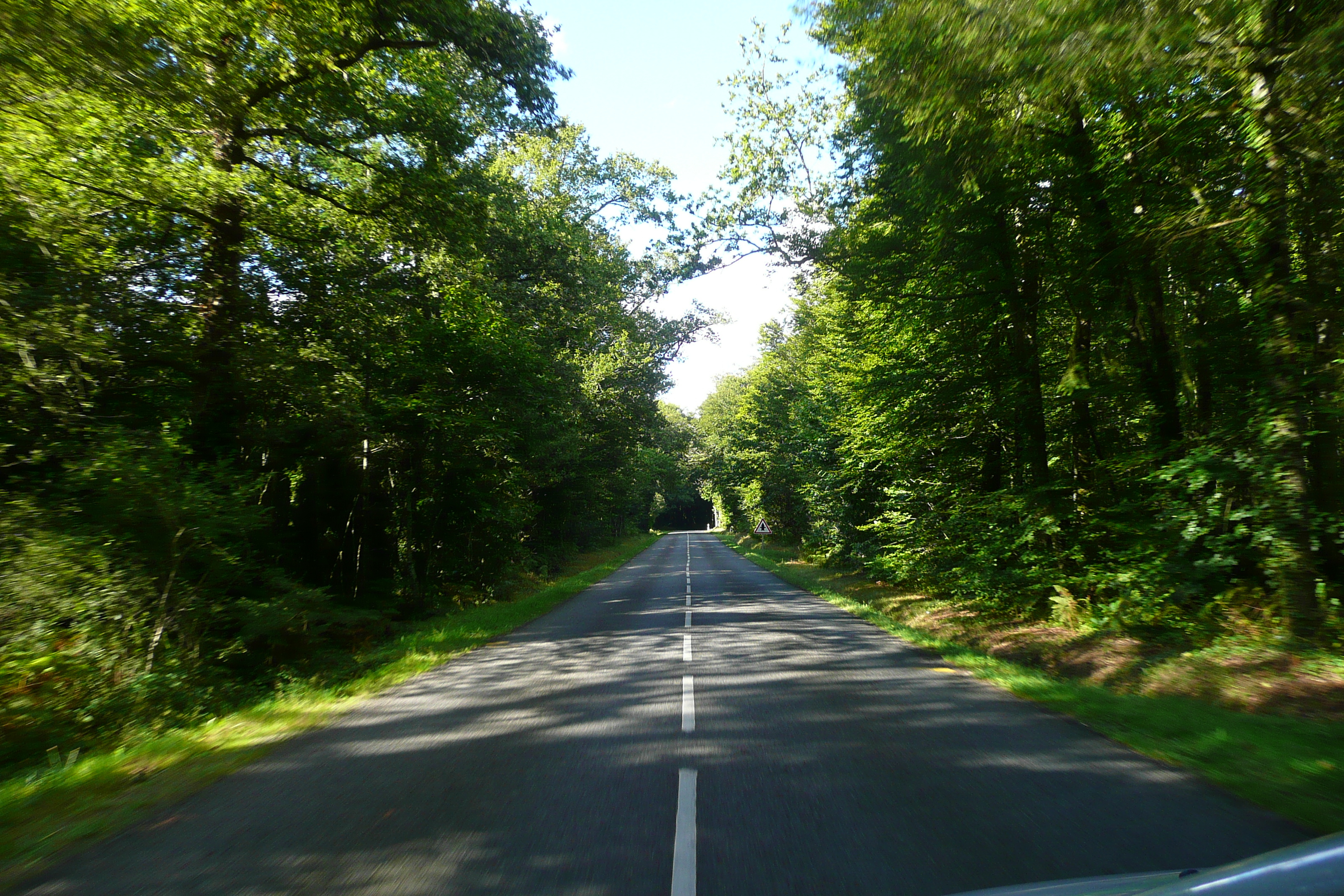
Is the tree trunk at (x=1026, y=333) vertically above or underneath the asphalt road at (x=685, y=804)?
above

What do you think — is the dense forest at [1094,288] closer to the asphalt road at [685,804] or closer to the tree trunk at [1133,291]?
the tree trunk at [1133,291]

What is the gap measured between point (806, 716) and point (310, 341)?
39.7 feet

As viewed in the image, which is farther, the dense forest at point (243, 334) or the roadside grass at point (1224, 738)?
the dense forest at point (243, 334)

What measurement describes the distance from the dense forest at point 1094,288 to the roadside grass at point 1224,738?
242cm

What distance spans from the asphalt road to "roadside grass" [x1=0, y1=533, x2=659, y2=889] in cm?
29

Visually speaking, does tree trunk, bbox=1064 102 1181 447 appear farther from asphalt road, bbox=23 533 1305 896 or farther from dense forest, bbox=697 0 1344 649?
asphalt road, bbox=23 533 1305 896

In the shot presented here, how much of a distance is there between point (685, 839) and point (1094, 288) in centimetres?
1167

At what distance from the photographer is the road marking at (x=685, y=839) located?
3666 mm

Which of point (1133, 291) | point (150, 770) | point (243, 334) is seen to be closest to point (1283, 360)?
point (1133, 291)

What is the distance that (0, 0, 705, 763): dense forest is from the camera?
8.76 metres

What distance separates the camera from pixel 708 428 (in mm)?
78688

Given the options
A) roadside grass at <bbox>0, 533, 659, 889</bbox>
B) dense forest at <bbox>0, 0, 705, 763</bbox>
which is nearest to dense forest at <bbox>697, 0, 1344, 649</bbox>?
dense forest at <bbox>0, 0, 705, 763</bbox>

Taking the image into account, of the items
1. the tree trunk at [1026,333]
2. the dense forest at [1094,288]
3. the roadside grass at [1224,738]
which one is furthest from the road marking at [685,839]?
the tree trunk at [1026,333]

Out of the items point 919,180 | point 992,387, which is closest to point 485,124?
point 919,180
